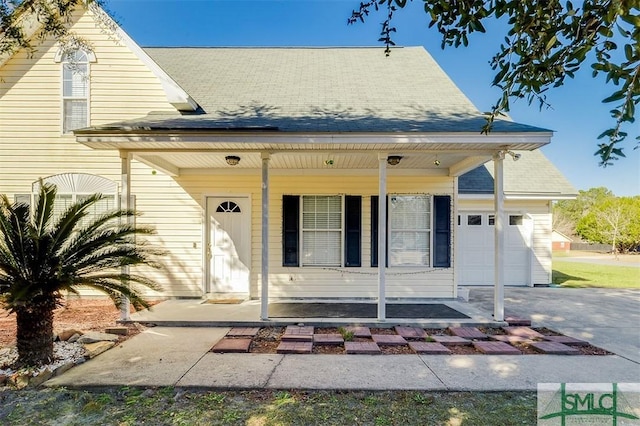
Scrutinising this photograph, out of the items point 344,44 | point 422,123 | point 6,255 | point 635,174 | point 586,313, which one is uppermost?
point 344,44

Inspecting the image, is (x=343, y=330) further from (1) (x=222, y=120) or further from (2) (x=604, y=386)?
(1) (x=222, y=120)

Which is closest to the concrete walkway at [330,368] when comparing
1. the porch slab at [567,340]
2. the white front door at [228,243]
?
the porch slab at [567,340]

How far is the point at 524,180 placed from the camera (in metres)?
9.60

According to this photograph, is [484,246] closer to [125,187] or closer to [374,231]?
[374,231]

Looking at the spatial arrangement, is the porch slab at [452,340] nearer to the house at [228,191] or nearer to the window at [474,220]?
the house at [228,191]

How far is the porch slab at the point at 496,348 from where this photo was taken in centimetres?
438

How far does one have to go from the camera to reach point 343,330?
5246mm

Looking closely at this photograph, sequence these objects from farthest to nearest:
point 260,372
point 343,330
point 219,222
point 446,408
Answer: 1. point 219,222
2. point 343,330
3. point 260,372
4. point 446,408

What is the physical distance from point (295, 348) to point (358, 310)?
217 centimetres

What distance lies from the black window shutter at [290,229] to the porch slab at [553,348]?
437 centimetres

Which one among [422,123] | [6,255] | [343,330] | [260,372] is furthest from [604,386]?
[6,255]

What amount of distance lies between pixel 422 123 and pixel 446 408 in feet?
13.0

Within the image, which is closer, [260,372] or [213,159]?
[260,372]

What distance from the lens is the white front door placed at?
7383 millimetres
